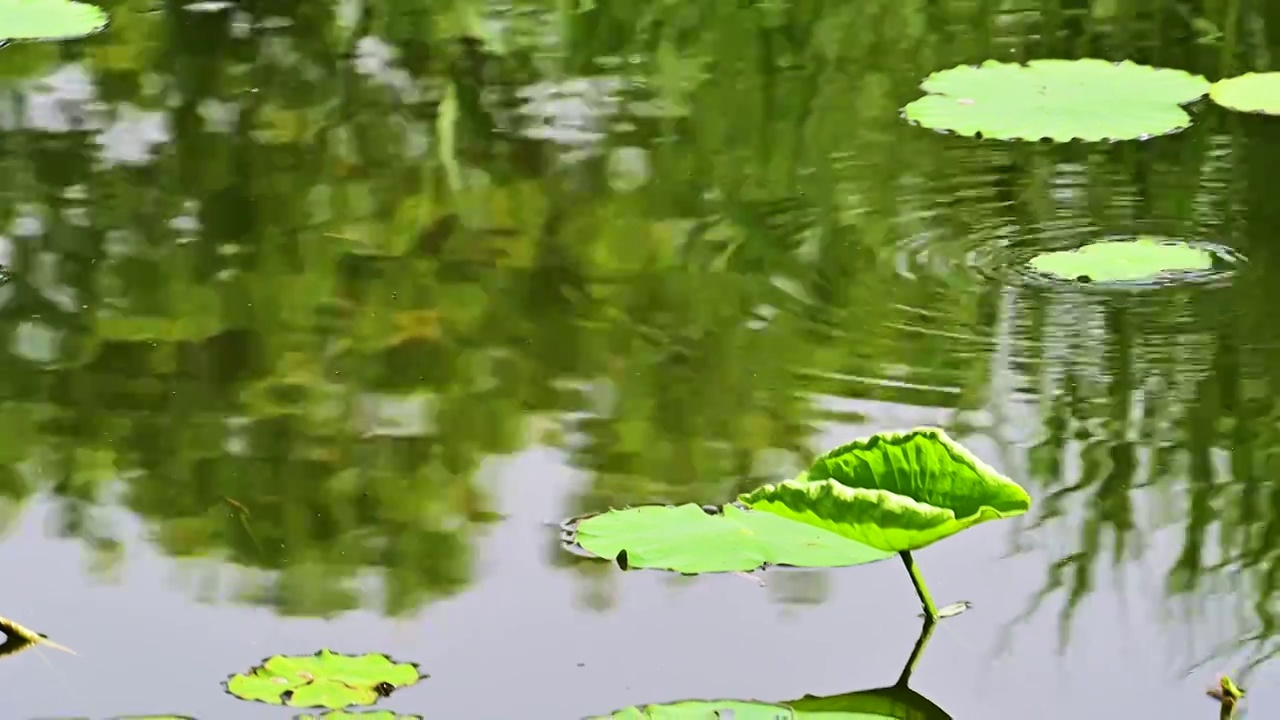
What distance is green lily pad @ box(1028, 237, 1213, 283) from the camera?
7.73 ft

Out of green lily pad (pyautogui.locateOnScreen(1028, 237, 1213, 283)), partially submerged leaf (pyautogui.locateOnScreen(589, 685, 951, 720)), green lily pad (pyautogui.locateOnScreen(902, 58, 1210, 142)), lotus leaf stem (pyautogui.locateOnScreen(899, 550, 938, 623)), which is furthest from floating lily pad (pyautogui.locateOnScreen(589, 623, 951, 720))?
green lily pad (pyautogui.locateOnScreen(902, 58, 1210, 142))

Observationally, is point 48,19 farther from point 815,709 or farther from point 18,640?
point 815,709

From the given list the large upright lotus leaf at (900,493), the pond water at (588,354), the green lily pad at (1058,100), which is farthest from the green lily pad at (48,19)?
the large upright lotus leaf at (900,493)

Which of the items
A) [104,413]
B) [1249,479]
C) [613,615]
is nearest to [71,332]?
[104,413]

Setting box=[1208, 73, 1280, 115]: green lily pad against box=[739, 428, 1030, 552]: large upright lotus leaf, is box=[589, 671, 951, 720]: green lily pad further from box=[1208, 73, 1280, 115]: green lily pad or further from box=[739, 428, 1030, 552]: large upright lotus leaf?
box=[1208, 73, 1280, 115]: green lily pad

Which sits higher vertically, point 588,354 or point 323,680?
point 588,354

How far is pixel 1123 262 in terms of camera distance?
7.83 ft

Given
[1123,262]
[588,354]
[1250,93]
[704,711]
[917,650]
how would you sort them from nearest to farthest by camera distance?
[704,711], [917,650], [588,354], [1123,262], [1250,93]

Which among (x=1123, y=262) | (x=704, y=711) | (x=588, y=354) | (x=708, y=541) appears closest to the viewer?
(x=704, y=711)

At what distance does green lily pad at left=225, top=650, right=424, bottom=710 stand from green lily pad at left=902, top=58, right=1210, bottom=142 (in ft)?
5.32

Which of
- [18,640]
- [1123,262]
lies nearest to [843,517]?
[18,640]

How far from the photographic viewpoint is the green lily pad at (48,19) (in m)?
3.44

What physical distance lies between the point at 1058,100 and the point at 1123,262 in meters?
0.69

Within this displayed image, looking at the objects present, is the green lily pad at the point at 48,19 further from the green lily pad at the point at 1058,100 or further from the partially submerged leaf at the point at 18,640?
the partially submerged leaf at the point at 18,640
